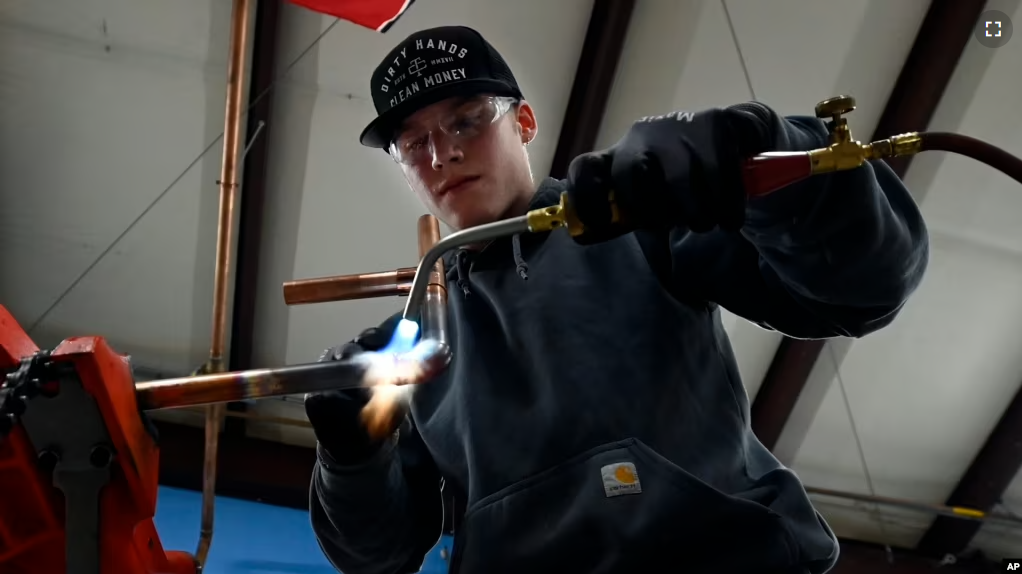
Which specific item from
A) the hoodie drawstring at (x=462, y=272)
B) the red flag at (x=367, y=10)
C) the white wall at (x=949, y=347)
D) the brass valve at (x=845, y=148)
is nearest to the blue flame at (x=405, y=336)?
the hoodie drawstring at (x=462, y=272)

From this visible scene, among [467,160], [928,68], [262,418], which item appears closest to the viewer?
[467,160]

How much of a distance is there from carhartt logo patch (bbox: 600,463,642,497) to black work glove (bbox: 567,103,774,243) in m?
0.23

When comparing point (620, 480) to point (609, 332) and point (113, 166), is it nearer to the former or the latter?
point (609, 332)

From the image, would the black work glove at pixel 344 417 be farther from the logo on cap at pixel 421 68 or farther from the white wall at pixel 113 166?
the white wall at pixel 113 166

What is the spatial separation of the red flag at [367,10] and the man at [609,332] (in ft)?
2.78

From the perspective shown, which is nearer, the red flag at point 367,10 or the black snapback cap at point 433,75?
the black snapback cap at point 433,75

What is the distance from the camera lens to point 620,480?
0.65 meters

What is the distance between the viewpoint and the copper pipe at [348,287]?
38.1 inches

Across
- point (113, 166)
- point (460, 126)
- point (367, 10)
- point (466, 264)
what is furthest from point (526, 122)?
point (113, 166)

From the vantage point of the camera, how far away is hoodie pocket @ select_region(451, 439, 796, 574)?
63 cm

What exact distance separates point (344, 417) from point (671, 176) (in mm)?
490

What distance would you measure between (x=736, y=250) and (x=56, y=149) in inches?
97.8

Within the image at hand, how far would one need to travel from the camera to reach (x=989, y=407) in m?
2.91

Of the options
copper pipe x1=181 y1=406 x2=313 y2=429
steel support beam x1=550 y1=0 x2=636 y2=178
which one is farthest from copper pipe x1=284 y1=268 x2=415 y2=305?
copper pipe x1=181 y1=406 x2=313 y2=429
